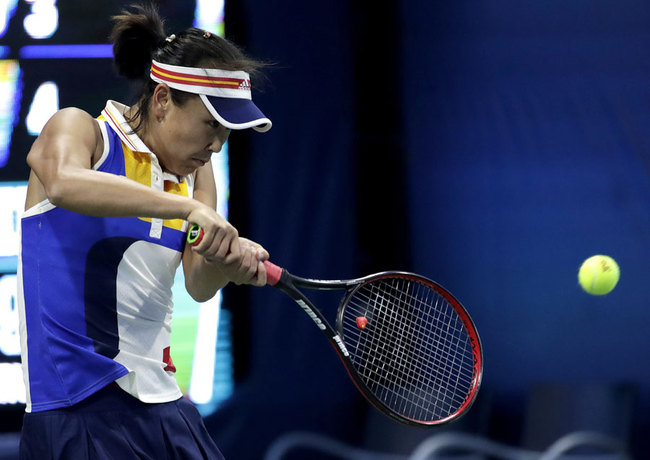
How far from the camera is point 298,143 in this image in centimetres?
359

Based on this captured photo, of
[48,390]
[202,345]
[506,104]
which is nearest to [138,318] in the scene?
[48,390]

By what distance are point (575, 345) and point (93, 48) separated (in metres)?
2.41

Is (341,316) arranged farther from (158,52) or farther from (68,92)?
(68,92)

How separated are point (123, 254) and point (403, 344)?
168 centimetres

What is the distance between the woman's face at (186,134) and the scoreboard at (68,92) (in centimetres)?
172

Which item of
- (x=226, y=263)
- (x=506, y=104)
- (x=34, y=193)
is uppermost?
(x=506, y=104)

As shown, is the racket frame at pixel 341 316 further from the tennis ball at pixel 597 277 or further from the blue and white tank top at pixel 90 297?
the tennis ball at pixel 597 277

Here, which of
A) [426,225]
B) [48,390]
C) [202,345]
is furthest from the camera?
[426,225]

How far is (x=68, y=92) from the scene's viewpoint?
3.48m

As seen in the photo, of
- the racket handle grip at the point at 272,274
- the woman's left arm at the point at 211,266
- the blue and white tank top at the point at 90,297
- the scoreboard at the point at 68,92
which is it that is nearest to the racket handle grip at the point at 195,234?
the woman's left arm at the point at 211,266

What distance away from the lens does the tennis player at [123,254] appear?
5.02ft

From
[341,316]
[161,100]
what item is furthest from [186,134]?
[341,316]

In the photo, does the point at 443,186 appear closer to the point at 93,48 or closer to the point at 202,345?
the point at 202,345

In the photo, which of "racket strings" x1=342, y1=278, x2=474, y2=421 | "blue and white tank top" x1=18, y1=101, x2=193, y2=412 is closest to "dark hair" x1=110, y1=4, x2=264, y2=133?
"blue and white tank top" x1=18, y1=101, x2=193, y2=412
